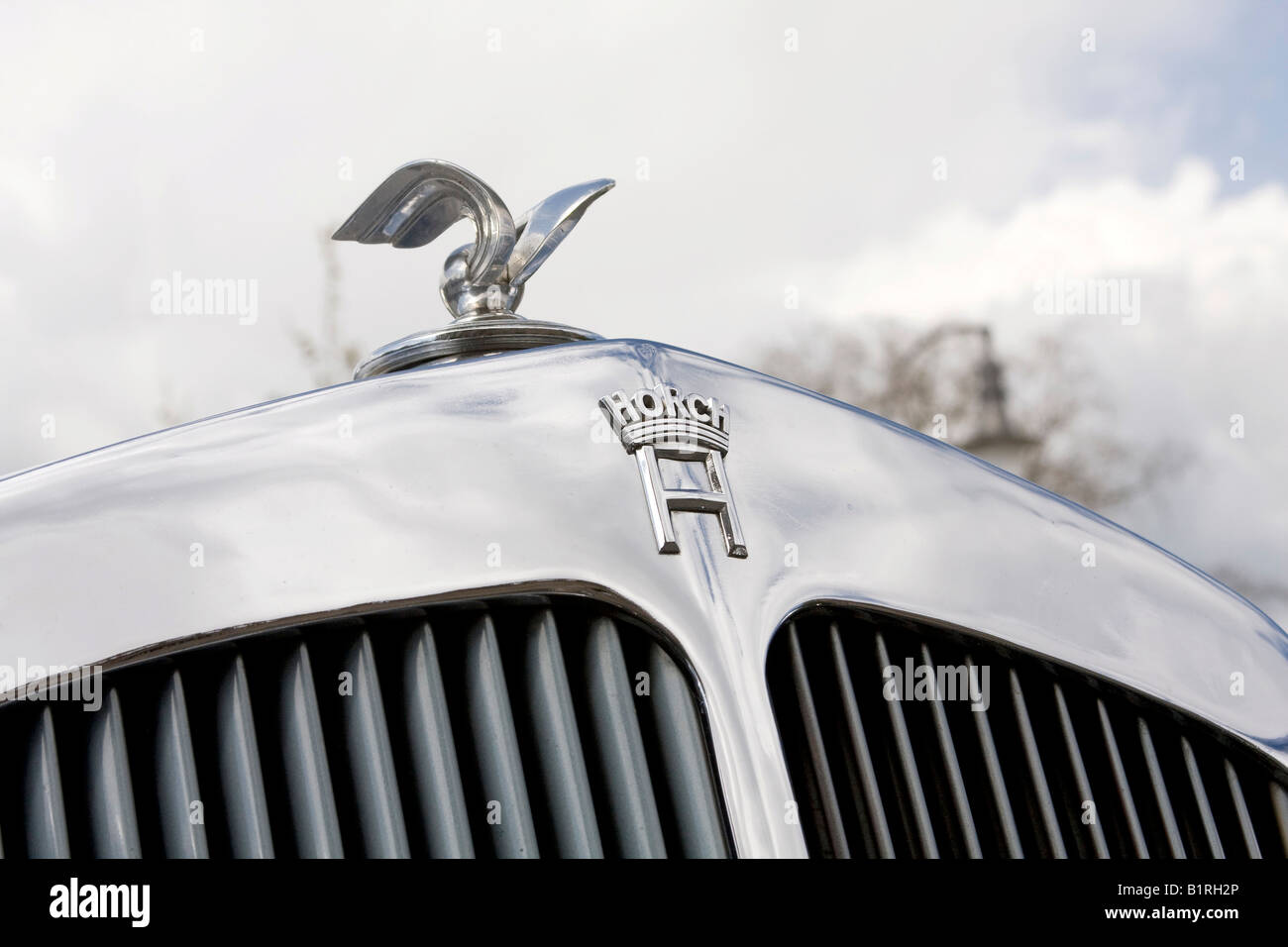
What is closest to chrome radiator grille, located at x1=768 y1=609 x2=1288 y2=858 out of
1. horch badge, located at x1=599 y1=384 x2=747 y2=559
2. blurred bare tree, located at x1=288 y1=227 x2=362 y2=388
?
horch badge, located at x1=599 y1=384 x2=747 y2=559

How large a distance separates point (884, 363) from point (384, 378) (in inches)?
165

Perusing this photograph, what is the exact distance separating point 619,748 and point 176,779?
0.31 metres

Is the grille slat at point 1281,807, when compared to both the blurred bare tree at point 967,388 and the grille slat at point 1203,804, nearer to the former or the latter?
the grille slat at point 1203,804

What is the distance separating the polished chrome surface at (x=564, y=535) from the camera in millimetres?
956

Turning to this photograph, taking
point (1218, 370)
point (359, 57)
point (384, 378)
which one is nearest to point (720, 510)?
point (384, 378)

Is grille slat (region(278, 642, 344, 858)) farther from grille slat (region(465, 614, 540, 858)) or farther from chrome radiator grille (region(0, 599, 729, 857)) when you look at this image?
grille slat (region(465, 614, 540, 858))

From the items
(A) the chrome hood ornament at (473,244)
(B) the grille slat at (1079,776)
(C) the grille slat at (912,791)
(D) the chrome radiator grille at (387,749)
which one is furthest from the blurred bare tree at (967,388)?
(D) the chrome radiator grille at (387,749)

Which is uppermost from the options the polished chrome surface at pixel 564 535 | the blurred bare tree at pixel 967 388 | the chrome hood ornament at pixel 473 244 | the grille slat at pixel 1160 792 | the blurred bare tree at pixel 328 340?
the blurred bare tree at pixel 328 340

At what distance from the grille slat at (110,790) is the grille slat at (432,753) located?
0.62ft

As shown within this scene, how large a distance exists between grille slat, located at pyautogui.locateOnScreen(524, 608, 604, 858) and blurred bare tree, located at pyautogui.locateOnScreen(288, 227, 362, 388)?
3.34 metres

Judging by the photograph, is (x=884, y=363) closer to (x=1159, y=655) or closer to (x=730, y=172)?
(x=730, y=172)

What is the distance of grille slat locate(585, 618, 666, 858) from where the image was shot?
39.4 inches
